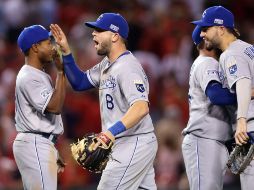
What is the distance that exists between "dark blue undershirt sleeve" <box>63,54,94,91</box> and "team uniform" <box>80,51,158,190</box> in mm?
348

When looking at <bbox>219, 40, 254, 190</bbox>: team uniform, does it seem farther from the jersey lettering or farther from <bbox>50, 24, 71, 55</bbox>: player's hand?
<bbox>50, 24, 71, 55</bbox>: player's hand

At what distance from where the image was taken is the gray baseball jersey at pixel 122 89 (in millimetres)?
6328

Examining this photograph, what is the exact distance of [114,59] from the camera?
662 centimetres

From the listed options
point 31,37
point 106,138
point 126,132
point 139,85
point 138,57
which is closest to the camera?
point 106,138

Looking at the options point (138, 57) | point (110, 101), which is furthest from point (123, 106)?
point (138, 57)

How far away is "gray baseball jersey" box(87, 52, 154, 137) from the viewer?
6328mm

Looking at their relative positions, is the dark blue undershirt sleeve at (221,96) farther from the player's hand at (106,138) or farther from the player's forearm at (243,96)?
the player's hand at (106,138)

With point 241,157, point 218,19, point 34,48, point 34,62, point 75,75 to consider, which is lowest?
point 241,157

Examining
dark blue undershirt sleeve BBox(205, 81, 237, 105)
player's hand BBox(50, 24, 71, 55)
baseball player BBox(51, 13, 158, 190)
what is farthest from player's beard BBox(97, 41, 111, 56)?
dark blue undershirt sleeve BBox(205, 81, 237, 105)

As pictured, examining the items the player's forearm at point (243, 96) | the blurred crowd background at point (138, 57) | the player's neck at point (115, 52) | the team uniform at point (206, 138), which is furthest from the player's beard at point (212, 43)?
the blurred crowd background at point (138, 57)

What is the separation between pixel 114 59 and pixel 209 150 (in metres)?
1.14

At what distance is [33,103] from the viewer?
265 inches

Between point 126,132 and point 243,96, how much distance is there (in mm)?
1010

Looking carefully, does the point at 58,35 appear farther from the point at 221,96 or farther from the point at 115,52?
the point at 221,96
